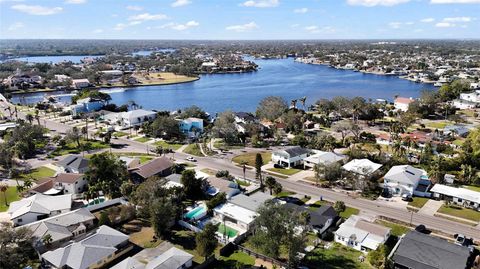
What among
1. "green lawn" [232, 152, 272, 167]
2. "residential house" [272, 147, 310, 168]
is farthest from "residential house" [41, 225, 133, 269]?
"residential house" [272, 147, 310, 168]

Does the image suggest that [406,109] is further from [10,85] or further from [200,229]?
[10,85]

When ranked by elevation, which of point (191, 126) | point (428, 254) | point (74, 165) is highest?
point (191, 126)

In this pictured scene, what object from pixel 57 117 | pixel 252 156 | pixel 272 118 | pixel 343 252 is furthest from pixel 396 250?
pixel 57 117

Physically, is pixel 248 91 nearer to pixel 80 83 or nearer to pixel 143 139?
pixel 80 83

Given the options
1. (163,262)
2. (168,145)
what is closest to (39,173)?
(168,145)

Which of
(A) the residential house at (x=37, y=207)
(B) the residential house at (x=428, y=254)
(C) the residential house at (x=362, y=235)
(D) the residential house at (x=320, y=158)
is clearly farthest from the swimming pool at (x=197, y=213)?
(D) the residential house at (x=320, y=158)

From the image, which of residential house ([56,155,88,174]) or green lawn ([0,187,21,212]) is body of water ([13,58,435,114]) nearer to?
residential house ([56,155,88,174])

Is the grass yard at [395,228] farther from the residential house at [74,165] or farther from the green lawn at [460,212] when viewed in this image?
the residential house at [74,165]
